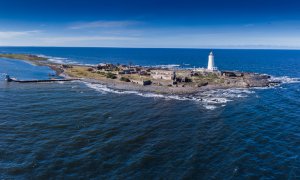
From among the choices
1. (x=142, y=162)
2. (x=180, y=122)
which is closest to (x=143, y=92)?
(x=180, y=122)

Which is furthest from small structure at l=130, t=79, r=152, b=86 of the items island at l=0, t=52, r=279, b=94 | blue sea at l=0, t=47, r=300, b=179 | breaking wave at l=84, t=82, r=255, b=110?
blue sea at l=0, t=47, r=300, b=179

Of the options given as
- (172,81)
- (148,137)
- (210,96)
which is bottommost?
(148,137)

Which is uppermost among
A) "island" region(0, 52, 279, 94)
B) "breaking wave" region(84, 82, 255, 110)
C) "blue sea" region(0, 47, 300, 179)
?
"island" region(0, 52, 279, 94)

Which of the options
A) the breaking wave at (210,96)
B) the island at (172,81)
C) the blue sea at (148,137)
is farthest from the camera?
the island at (172,81)

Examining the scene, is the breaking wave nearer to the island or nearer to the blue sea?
the blue sea

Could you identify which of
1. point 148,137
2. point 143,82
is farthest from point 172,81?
point 148,137

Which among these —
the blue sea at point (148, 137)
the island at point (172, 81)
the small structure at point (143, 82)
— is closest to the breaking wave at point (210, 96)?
the blue sea at point (148, 137)

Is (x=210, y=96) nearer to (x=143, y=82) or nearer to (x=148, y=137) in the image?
(x=143, y=82)

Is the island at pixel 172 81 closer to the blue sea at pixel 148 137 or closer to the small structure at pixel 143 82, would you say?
the small structure at pixel 143 82
